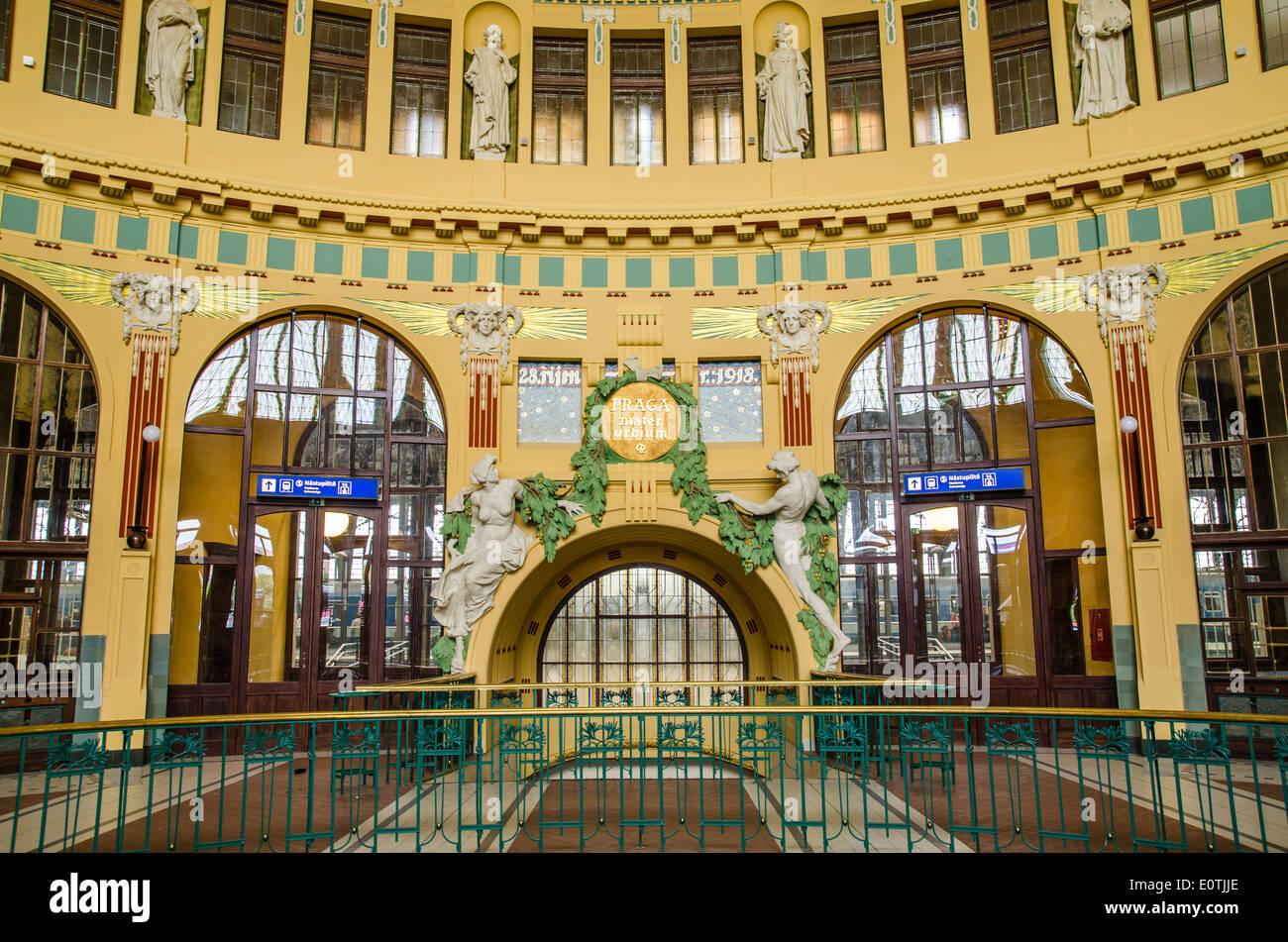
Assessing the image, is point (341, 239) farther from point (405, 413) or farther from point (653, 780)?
point (653, 780)

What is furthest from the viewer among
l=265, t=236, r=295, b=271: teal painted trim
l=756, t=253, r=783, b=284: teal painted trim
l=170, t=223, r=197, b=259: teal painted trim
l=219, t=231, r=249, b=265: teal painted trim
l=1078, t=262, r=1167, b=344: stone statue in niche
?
l=756, t=253, r=783, b=284: teal painted trim

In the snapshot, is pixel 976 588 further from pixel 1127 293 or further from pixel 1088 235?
pixel 1088 235

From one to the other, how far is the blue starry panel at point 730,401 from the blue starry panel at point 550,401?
201cm

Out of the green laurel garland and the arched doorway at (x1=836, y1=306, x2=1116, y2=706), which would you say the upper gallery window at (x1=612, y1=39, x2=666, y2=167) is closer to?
the green laurel garland

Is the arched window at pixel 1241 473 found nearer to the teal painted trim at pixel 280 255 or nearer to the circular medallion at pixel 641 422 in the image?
the circular medallion at pixel 641 422

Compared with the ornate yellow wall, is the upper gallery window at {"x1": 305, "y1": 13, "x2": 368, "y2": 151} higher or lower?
higher

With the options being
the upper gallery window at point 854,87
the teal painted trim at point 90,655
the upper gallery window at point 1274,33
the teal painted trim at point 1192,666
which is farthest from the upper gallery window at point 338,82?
the teal painted trim at point 1192,666

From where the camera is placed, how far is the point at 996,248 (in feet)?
44.9

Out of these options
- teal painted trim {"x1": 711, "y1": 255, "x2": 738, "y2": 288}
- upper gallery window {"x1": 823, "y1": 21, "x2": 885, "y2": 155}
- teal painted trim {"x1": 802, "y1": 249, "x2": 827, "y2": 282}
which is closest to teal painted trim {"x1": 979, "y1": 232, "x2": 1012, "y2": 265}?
upper gallery window {"x1": 823, "y1": 21, "x2": 885, "y2": 155}

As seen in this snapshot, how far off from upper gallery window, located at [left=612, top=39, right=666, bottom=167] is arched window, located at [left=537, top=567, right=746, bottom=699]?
22.8 feet

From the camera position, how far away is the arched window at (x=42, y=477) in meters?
11.8

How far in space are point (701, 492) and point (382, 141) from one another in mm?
7580

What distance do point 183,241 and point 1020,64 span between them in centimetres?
1317

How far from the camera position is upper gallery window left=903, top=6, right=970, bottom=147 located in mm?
14227
